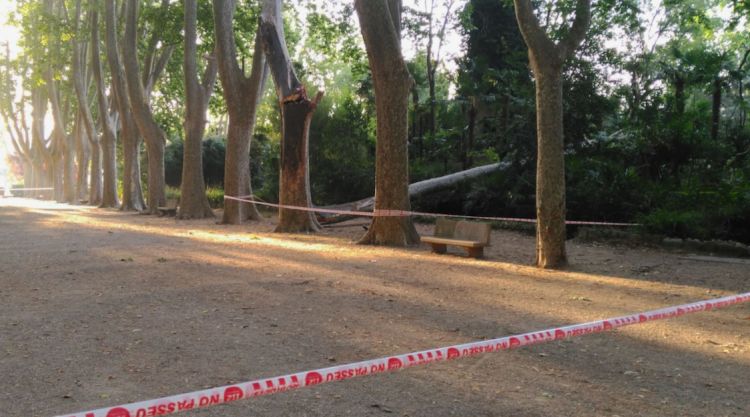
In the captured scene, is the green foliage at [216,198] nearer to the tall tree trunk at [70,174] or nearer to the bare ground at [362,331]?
the tall tree trunk at [70,174]

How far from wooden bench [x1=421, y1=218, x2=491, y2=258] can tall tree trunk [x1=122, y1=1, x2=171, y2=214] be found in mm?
A: 14775

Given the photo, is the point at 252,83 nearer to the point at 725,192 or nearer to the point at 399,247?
the point at 399,247

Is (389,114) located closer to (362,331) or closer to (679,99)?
(362,331)

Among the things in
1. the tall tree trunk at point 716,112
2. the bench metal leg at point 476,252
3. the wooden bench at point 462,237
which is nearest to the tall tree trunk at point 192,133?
the wooden bench at point 462,237

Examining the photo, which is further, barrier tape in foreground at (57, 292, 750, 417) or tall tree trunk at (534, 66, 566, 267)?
tall tree trunk at (534, 66, 566, 267)

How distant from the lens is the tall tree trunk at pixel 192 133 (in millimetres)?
19016

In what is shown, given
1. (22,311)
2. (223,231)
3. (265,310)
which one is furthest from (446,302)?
(223,231)

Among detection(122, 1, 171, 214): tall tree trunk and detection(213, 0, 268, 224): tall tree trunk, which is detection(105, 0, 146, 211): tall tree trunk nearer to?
detection(122, 1, 171, 214): tall tree trunk

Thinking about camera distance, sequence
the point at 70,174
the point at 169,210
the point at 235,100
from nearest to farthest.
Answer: the point at 235,100 → the point at 169,210 → the point at 70,174

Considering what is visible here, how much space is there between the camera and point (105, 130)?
2889 centimetres

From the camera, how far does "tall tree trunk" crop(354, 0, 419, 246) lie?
463 inches

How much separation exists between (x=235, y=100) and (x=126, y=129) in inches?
422

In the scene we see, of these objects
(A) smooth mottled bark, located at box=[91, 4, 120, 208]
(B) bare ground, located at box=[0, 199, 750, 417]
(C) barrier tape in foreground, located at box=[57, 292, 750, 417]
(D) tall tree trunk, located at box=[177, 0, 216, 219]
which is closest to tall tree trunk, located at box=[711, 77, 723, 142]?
(B) bare ground, located at box=[0, 199, 750, 417]

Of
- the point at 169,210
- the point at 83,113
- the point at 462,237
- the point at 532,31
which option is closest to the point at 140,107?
the point at 169,210
